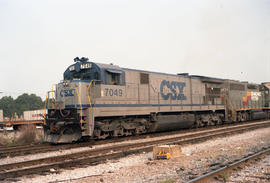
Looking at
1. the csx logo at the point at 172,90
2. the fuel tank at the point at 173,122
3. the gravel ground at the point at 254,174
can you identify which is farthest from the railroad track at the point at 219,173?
the csx logo at the point at 172,90

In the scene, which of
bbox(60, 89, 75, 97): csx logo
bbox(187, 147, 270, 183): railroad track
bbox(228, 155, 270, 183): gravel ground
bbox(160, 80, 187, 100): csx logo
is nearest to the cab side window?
bbox(60, 89, 75, 97): csx logo

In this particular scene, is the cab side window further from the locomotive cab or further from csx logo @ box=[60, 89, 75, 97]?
csx logo @ box=[60, 89, 75, 97]

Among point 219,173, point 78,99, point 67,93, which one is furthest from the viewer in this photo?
point 67,93

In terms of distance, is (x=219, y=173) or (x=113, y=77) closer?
(x=219, y=173)

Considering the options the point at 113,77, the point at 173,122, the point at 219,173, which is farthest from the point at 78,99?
the point at 219,173

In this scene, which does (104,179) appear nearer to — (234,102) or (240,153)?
(240,153)

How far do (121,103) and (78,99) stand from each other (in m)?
2.08

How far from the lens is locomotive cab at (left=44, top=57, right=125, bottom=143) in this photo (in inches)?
406

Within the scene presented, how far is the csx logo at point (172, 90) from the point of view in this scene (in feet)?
47.8

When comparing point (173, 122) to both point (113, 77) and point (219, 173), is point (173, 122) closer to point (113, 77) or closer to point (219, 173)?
point (113, 77)

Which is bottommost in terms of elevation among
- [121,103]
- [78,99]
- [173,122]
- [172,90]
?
[173,122]

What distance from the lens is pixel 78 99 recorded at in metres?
10.7

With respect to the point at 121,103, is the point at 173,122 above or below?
below

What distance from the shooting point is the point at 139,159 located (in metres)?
7.76
